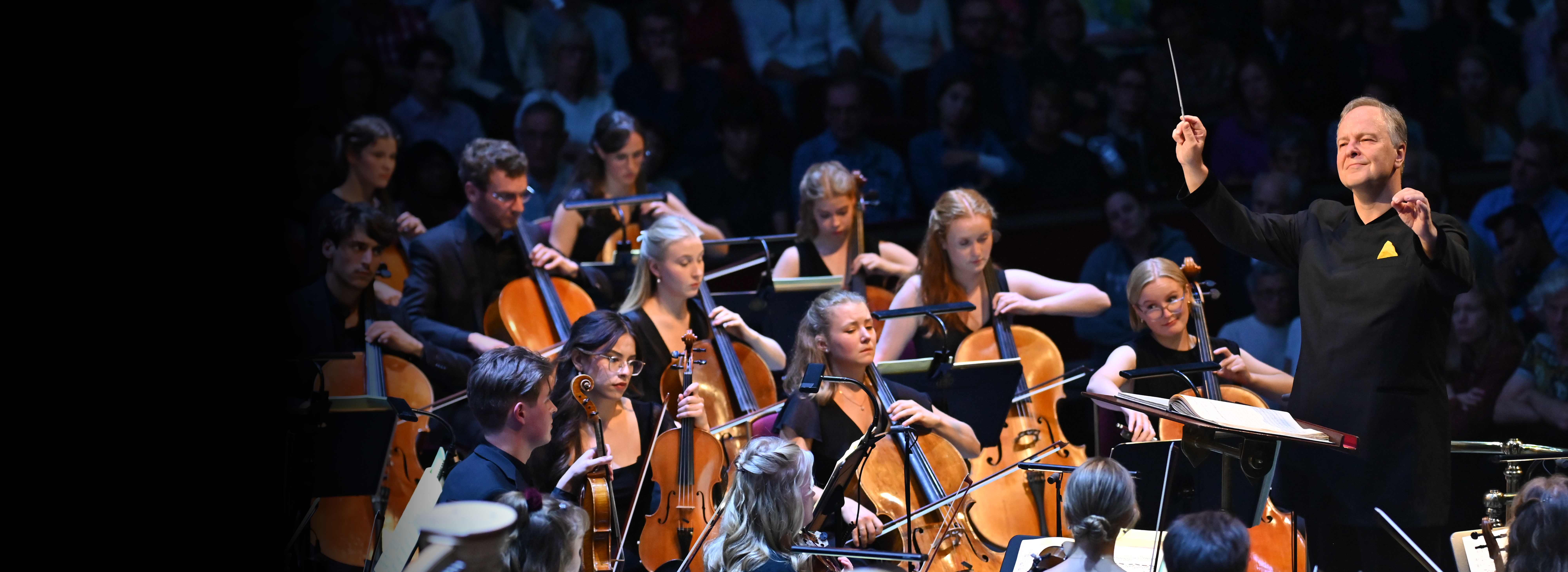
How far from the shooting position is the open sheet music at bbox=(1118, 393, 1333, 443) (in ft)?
7.93

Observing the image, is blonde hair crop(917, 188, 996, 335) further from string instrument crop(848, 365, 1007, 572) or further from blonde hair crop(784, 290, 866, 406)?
string instrument crop(848, 365, 1007, 572)

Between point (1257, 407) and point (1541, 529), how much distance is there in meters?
0.61

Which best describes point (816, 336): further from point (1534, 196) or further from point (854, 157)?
point (1534, 196)

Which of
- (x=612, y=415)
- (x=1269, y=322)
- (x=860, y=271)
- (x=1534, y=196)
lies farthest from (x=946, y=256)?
(x=1534, y=196)

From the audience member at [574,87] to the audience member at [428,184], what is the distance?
0.39 meters

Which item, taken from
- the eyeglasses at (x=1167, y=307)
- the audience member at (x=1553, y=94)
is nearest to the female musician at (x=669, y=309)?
the eyeglasses at (x=1167, y=307)

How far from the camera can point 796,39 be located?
605 centimetres

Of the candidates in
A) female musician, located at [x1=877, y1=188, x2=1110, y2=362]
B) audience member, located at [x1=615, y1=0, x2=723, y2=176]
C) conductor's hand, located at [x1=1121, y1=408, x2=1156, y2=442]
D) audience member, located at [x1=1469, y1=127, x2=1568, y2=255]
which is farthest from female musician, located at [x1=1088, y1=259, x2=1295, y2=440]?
audience member, located at [x1=615, y1=0, x2=723, y2=176]

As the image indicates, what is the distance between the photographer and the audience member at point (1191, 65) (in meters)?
5.82

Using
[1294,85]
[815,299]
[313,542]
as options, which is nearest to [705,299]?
[815,299]

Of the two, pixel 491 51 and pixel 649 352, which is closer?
pixel 649 352

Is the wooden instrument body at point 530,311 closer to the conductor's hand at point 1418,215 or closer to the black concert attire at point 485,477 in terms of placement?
the black concert attire at point 485,477

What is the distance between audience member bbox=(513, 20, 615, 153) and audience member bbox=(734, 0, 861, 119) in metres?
0.73

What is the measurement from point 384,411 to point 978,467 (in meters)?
1.68
